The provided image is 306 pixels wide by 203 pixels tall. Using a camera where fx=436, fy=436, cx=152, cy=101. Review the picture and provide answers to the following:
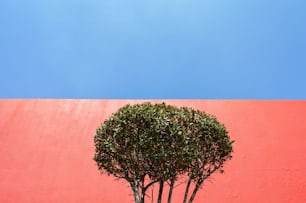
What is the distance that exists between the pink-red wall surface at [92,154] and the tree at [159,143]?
5.38 m

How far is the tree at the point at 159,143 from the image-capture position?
7.23 meters

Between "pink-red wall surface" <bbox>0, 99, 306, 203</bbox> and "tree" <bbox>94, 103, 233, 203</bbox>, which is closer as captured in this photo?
"tree" <bbox>94, 103, 233, 203</bbox>

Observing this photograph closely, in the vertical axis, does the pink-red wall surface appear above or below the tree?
above

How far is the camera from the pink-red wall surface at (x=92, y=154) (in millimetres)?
13117

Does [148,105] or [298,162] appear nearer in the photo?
[148,105]

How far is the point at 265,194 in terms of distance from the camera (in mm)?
13086

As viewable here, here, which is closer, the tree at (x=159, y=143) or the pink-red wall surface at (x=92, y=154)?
the tree at (x=159, y=143)

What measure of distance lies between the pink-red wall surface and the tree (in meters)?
5.38

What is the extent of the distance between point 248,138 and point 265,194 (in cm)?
225

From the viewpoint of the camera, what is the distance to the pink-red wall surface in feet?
43.0

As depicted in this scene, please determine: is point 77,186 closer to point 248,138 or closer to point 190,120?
point 248,138

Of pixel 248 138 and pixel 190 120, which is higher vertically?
pixel 248 138

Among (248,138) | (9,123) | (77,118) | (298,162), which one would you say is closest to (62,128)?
(77,118)

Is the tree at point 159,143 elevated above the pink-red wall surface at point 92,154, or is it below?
below
